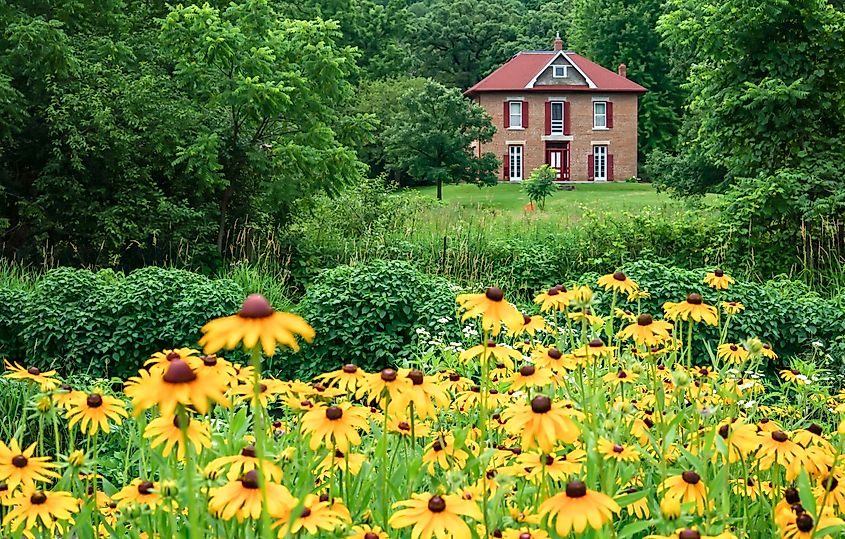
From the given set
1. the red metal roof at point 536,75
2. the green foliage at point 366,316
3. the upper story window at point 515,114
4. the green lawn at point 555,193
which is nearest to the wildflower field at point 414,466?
the green foliage at point 366,316

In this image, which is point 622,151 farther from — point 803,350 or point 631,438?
point 631,438

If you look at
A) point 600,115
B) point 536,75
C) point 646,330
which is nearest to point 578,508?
point 646,330

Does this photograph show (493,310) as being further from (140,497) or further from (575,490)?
(140,497)

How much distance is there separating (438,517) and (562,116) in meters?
29.6

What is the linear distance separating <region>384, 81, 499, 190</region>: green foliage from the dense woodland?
46.7 feet

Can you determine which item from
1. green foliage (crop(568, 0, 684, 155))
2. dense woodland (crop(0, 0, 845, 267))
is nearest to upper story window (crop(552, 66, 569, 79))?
green foliage (crop(568, 0, 684, 155))

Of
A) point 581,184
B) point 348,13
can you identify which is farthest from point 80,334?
point 581,184

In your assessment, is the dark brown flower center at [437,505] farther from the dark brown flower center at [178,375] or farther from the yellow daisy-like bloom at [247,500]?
the dark brown flower center at [178,375]

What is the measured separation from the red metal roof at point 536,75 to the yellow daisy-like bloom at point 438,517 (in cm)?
2846

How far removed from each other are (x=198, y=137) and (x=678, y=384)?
6704mm

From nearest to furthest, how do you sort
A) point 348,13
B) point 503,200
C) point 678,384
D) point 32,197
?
1. point 678,384
2. point 32,197
3. point 503,200
4. point 348,13

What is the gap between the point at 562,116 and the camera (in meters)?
30.1

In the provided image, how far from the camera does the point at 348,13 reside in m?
25.5

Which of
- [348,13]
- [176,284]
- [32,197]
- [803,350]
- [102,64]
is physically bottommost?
[803,350]
